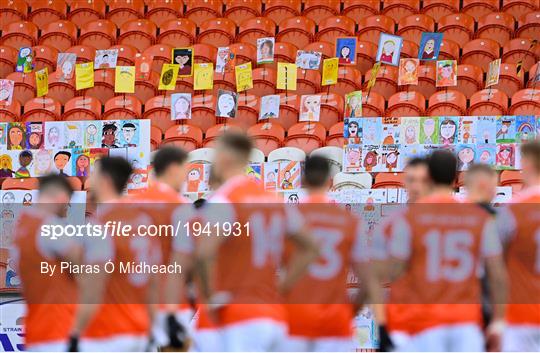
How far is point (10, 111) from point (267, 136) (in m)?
3.08

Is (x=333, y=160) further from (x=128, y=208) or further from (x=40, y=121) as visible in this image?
(x=128, y=208)

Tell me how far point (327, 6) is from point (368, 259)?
7.74 metres

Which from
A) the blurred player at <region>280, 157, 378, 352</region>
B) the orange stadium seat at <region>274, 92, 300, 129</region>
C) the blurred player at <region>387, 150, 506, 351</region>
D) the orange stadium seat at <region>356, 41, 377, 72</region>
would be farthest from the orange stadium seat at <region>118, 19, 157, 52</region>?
the blurred player at <region>387, 150, 506, 351</region>

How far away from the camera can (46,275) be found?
5.72 m

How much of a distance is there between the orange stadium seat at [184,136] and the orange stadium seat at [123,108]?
2.21ft

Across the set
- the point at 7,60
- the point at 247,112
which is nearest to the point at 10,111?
the point at 7,60

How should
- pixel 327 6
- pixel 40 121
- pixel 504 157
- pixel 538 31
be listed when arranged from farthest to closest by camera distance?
pixel 327 6
pixel 538 31
pixel 40 121
pixel 504 157

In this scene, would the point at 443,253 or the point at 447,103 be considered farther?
the point at 447,103

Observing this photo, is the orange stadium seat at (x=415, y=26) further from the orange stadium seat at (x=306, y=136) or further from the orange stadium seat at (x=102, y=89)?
the orange stadium seat at (x=102, y=89)

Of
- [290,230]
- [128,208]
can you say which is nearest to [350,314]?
[290,230]

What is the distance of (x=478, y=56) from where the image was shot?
39.2 feet

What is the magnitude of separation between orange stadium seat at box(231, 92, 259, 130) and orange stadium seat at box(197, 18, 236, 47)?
1395 mm

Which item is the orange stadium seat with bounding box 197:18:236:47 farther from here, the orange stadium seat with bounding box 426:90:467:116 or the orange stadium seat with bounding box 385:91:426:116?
the orange stadium seat with bounding box 426:90:467:116

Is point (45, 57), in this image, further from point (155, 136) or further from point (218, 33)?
point (155, 136)
